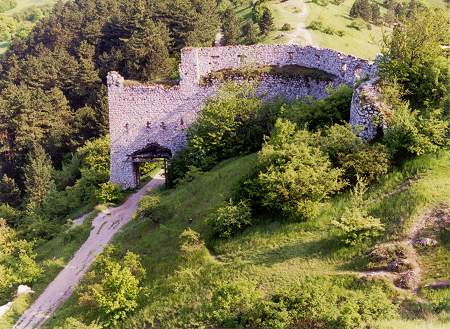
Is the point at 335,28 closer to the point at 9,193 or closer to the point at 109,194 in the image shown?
the point at 109,194

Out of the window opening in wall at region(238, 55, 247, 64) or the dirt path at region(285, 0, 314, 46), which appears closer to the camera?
the window opening in wall at region(238, 55, 247, 64)

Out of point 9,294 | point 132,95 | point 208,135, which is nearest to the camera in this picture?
point 9,294

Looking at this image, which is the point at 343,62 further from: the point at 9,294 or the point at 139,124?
the point at 9,294

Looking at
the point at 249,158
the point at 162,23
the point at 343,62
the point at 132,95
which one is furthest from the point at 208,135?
the point at 162,23

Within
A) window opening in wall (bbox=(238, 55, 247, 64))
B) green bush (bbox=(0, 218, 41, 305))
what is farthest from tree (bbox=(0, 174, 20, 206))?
window opening in wall (bbox=(238, 55, 247, 64))

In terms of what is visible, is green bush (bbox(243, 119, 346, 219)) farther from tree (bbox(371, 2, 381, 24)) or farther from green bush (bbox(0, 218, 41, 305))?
tree (bbox(371, 2, 381, 24))
